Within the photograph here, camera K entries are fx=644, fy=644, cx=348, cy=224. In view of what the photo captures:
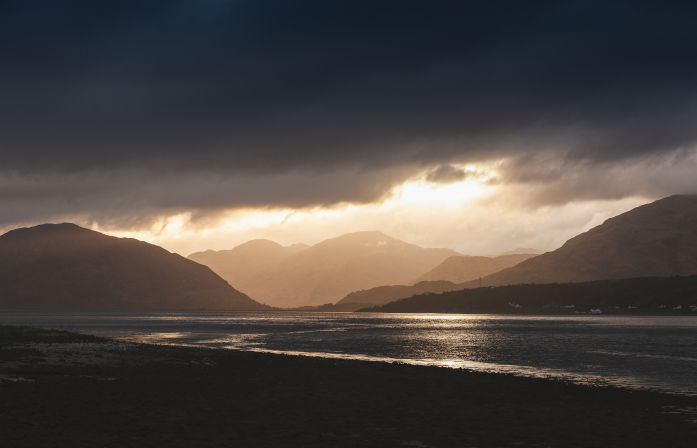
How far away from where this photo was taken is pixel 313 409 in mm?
31875

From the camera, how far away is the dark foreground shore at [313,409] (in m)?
24.4

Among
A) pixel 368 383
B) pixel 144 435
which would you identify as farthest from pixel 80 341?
pixel 144 435

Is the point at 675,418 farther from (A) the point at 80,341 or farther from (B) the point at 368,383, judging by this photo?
(A) the point at 80,341

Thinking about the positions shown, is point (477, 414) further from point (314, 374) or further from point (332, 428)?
point (314, 374)

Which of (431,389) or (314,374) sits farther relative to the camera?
(314,374)

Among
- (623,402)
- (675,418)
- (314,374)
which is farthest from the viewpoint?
(314,374)

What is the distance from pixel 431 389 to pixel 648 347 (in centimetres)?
6000

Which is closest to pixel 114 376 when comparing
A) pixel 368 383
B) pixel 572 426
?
pixel 368 383

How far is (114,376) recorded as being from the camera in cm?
4350

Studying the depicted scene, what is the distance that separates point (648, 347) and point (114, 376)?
237 ft

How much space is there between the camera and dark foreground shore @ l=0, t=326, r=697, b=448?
2441cm

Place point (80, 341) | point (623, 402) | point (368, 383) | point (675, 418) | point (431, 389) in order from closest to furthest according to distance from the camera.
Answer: point (675, 418), point (623, 402), point (431, 389), point (368, 383), point (80, 341)

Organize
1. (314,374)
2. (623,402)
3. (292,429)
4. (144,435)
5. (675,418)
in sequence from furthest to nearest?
(314,374), (623,402), (675,418), (292,429), (144,435)

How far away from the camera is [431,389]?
40000 millimetres
